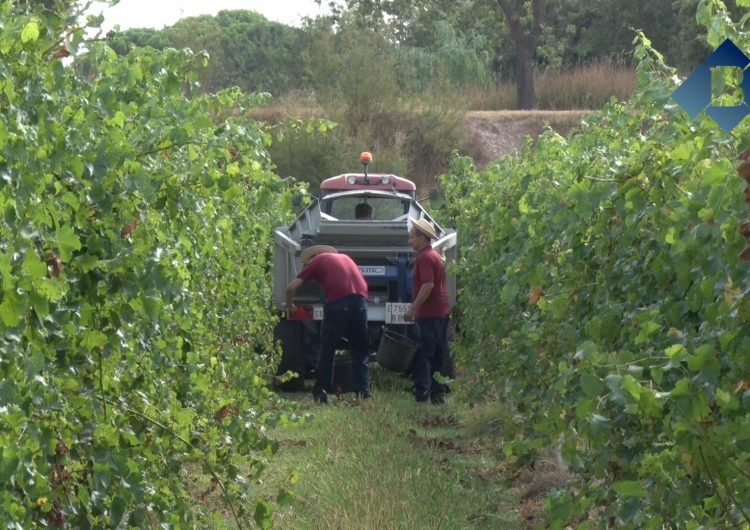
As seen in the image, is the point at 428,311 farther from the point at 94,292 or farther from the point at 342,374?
the point at 94,292

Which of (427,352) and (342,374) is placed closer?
(427,352)

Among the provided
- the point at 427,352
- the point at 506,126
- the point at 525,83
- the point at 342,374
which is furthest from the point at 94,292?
the point at 525,83

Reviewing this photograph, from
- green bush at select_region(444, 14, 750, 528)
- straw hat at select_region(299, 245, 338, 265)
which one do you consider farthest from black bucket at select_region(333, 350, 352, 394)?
green bush at select_region(444, 14, 750, 528)

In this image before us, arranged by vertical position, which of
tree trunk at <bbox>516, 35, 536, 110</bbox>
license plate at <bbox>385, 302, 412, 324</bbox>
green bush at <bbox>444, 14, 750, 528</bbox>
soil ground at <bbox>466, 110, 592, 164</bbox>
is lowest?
soil ground at <bbox>466, 110, 592, 164</bbox>

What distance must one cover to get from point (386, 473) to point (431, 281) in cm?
445

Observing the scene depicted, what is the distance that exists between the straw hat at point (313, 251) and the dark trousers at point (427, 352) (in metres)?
1.06

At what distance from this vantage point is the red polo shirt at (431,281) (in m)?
13.1

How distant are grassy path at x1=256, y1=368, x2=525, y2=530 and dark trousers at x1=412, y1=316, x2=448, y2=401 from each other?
2.71 feet

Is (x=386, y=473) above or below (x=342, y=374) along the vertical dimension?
above

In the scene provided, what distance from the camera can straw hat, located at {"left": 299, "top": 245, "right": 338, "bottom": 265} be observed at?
518 inches

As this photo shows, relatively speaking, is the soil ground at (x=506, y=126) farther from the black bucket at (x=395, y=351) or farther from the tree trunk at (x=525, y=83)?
the black bucket at (x=395, y=351)

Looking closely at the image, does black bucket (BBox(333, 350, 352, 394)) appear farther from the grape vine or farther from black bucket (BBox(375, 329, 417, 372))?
the grape vine

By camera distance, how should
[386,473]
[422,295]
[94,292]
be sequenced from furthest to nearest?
[422,295], [386,473], [94,292]

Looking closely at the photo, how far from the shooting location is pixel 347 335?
13.4 m
